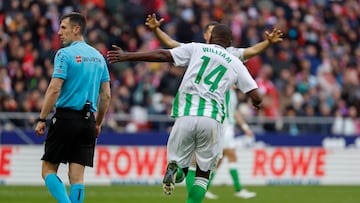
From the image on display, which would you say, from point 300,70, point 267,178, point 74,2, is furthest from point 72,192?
point 300,70

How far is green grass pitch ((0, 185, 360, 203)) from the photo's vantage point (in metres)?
16.8

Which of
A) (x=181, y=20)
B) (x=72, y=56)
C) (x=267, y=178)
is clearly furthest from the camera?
(x=181, y=20)

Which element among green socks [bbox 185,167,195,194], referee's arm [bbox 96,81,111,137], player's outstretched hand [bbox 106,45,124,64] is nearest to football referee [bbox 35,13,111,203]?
referee's arm [bbox 96,81,111,137]

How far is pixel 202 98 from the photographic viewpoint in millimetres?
11375

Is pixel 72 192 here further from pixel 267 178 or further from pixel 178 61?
pixel 267 178

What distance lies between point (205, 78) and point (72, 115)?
1674mm

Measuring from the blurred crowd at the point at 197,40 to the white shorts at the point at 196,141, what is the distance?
38.4 feet

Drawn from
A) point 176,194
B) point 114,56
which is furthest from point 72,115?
point 176,194

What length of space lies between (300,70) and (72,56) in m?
17.9

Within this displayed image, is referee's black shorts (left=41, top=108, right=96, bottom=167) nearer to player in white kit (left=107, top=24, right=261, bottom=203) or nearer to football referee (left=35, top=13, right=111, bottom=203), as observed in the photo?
football referee (left=35, top=13, right=111, bottom=203)

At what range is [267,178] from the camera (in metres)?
23.0

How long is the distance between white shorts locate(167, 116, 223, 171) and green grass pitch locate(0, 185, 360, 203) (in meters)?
4.80

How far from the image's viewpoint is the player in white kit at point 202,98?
1133cm

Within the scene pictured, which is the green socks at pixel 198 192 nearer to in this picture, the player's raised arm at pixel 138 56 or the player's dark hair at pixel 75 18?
the player's raised arm at pixel 138 56
